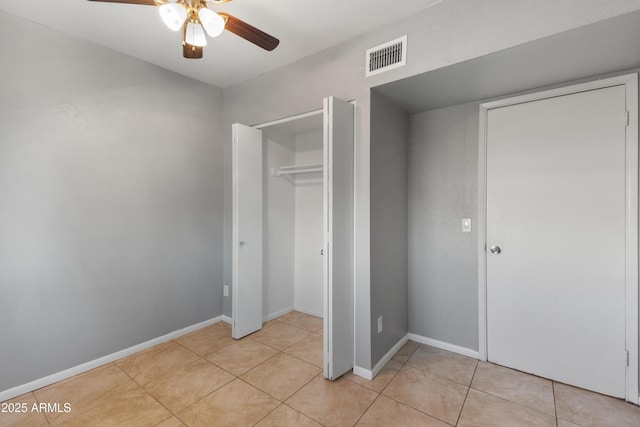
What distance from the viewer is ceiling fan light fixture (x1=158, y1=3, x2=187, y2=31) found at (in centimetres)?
134

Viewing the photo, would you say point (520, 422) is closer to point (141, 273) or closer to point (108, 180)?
point (141, 273)

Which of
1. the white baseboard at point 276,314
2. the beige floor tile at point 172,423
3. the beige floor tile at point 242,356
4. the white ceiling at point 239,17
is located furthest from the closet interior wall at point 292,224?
the beige floor tile at point 172,423

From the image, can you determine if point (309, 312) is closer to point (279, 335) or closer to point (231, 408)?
point (279, 335)

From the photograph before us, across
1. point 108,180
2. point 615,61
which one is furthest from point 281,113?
point 615,61

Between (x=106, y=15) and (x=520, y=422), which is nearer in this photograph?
(x=520, y=422)

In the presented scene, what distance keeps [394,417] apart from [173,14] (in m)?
2.52

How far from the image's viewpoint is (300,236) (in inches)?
141

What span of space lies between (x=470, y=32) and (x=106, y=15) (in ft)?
7.89

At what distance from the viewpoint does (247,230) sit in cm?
289

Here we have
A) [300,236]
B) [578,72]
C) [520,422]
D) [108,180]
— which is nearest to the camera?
[520,422]

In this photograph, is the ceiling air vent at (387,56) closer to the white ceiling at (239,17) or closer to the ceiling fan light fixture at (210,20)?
the white ceiling at (239,17)

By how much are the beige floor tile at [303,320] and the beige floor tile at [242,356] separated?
55 centimetres

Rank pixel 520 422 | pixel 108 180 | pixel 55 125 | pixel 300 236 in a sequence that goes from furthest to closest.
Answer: pixel 300 236, pixel 108 180, pixel 55 125, pixel 520 422

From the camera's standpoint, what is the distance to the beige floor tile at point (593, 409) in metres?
1.74
